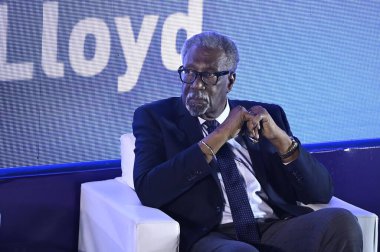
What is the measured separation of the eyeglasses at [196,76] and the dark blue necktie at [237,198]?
0.94ft

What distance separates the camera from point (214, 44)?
3.56 meters

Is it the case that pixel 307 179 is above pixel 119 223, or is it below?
above

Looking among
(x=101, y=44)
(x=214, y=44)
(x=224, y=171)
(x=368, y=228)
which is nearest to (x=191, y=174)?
(x=224, y=171)

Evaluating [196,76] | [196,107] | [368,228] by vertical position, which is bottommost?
[368,228]

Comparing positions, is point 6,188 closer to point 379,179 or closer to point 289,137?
point 289,137

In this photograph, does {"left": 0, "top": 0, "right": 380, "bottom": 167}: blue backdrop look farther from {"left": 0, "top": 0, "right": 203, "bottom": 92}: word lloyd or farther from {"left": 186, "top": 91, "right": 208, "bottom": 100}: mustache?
{"left": 186, "top": 91, "right": 208, "bottom": 100}: mustache

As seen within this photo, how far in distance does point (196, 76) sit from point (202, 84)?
4 cm

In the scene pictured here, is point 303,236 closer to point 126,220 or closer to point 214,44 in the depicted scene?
point 126,220

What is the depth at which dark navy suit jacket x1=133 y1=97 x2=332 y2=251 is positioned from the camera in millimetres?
3367

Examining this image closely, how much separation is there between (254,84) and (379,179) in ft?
2.99

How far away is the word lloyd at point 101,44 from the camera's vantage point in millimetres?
3783

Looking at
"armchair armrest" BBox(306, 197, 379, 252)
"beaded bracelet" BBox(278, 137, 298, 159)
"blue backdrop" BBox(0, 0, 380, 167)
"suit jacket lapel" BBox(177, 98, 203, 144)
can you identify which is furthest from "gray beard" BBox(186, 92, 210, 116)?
"armchair armrest" BBox(306, 197, 379, 252)

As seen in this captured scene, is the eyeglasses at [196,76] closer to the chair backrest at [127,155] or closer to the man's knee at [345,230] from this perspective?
the chair backrest at [127,155]

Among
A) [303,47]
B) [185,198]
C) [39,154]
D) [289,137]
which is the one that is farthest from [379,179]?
[39,154]
